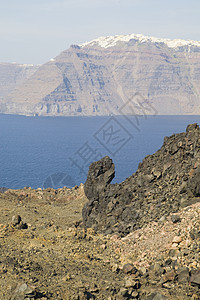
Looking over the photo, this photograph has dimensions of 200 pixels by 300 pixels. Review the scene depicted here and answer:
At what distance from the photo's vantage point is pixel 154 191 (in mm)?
31172

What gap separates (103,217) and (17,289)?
16.8m

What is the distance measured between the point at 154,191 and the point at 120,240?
213 inches

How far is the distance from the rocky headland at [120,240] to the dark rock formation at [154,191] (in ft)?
0.27

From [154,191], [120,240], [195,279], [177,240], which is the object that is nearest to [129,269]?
[177,240]

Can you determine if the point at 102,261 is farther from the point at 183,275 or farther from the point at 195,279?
the point at 195,279

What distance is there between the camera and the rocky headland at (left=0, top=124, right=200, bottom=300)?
765 inches

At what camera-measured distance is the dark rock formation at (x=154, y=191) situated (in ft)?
95.5

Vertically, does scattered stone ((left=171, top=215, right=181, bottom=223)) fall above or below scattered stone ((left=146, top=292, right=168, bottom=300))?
above

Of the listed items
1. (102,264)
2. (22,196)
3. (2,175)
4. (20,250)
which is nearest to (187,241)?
(102,264)

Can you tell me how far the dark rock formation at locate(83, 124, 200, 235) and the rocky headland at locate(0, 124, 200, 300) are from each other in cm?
Result: 8

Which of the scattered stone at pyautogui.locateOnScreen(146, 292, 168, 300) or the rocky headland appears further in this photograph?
the rocky headland

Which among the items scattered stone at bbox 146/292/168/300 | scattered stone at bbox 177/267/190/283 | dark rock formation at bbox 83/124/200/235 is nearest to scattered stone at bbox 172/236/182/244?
scattered stone at bbox 177/267/190/283

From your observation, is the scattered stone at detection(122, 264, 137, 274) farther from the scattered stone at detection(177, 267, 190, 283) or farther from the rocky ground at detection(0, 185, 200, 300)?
the scattered stone at detection(177, 267, 190, 283)

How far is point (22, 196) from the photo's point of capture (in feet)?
154
